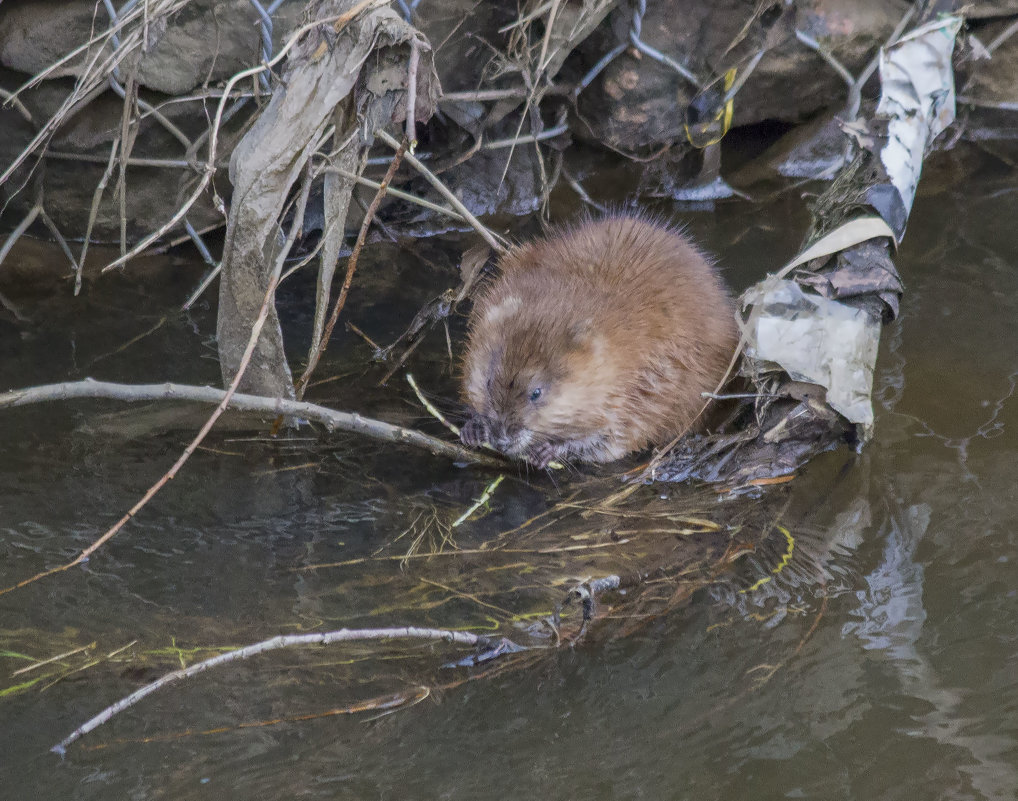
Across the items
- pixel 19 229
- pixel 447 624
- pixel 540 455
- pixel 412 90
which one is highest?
pixel 412 90

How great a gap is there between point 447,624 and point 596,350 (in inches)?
34.9

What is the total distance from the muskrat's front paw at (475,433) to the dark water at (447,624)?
9 centimetres

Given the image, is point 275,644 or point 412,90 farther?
point 412,90

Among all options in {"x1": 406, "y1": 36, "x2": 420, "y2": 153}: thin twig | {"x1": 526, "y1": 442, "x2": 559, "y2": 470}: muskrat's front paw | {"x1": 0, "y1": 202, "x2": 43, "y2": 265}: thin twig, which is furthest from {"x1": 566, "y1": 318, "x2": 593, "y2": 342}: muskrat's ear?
{"x1": 0, "y1": 202, "x2": 43, "y2": 265}: thin twig

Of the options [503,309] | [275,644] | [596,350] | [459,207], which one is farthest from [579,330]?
[275,644]

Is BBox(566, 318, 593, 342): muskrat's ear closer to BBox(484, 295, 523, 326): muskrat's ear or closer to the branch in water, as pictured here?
BBox(484, 295, 523, 326): muskrat's ear

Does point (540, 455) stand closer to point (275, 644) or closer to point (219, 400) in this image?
point (219, 400)

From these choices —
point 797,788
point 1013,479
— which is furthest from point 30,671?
point 1013,479

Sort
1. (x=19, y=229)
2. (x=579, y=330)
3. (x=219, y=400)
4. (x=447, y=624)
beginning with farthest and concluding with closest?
(x=19, y=229) < (x=579, y=330) < (x=219, y=400) < (x=447, y=624)

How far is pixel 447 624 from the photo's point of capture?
2002mm

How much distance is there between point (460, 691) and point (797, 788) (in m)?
0.57

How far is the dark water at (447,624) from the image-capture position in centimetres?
157

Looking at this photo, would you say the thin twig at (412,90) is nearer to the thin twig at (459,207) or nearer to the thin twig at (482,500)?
the thin twig at (459,207)

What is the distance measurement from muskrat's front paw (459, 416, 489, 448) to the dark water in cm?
9
